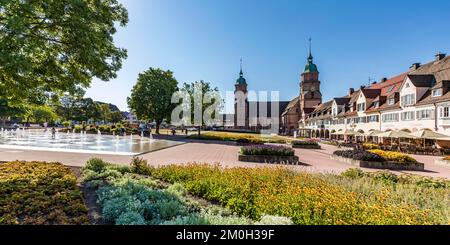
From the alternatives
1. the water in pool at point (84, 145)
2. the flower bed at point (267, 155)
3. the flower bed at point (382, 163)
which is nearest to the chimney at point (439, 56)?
the flower bed at point (382, 163)

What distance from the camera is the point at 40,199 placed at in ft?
20.0

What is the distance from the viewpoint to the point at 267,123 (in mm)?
109188

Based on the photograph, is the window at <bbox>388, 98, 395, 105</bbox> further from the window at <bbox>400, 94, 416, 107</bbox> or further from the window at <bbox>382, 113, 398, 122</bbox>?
the window at <bbox>400, 94, 416, 107</bbox>

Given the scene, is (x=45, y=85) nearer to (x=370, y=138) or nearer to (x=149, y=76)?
(x=149, y=76)

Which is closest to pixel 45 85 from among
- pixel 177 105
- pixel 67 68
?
pixel 67 68

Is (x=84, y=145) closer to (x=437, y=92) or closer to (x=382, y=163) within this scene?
(x=382, y=163)

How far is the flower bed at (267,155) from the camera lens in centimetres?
1748

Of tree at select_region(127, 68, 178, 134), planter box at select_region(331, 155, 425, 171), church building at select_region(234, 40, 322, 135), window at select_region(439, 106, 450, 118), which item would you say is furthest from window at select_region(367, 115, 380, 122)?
church building at select_region(234, 40, 322, 135)

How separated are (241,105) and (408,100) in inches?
3190

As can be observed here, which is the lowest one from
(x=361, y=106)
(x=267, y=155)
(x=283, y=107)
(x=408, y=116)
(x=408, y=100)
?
(x=267, y=155)

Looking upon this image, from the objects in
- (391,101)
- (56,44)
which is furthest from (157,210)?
(391,101)

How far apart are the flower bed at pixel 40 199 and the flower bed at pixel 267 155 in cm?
1171

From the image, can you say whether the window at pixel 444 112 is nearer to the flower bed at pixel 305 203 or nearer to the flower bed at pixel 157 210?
the flower bed at pixel 305 203
